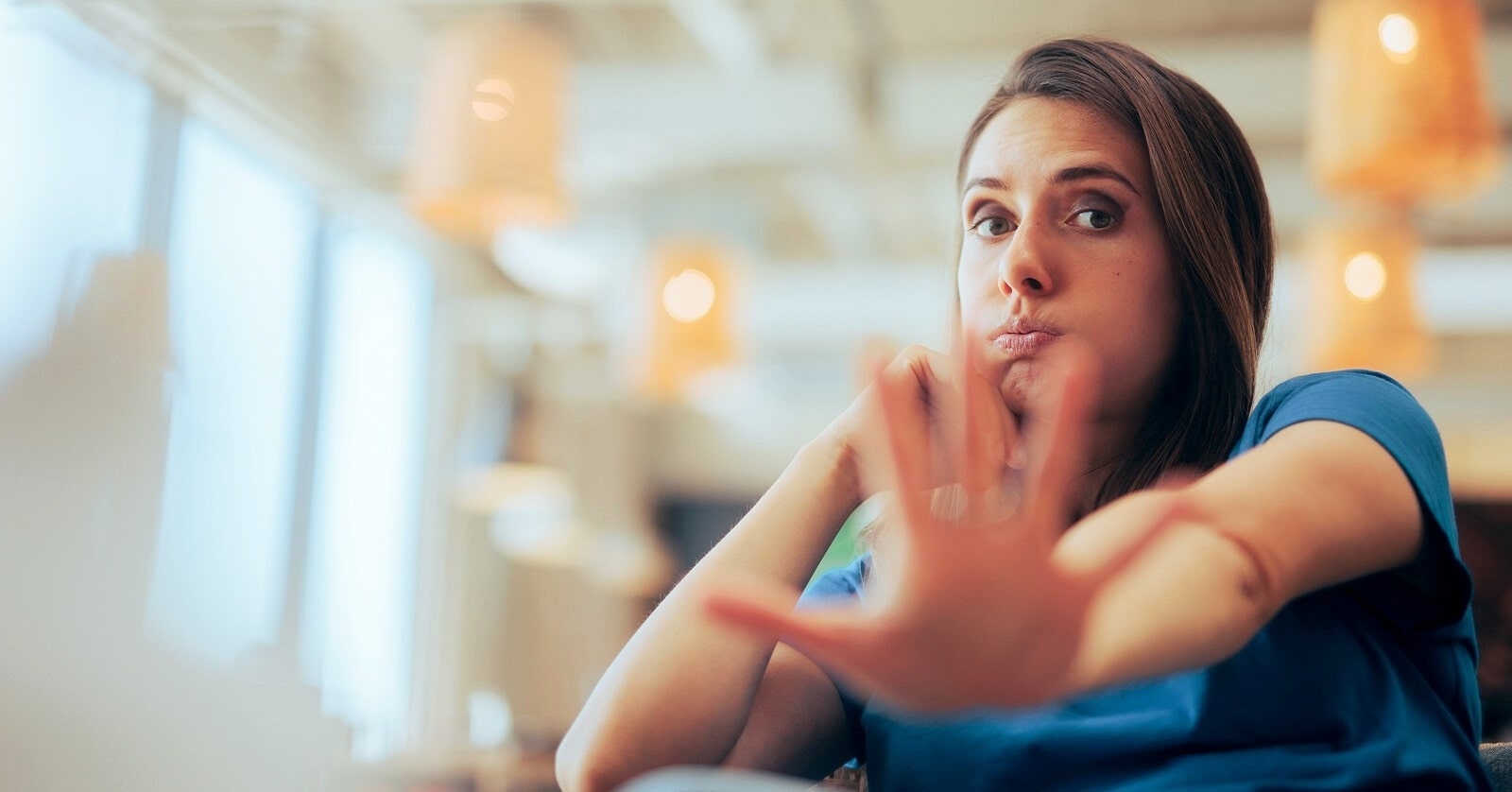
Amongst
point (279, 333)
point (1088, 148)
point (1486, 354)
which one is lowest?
point (1088, 148)

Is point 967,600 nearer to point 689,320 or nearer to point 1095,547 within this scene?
point 1095,547

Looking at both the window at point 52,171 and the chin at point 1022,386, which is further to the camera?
the window at point 52,171

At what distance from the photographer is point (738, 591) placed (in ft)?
2.14

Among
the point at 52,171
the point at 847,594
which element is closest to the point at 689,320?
the point at 52,171

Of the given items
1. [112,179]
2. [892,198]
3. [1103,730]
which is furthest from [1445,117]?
[892,198]

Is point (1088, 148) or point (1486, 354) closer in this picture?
point (1088, 148)

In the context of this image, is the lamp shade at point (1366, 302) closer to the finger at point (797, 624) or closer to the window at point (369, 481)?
the window at point (369, 481)

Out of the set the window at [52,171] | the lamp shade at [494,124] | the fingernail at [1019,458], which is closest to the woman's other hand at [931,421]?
the fingernail at [1019,458]

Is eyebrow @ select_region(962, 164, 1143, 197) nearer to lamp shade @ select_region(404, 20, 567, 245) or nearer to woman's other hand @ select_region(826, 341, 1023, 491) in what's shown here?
woman's other hand @ select_region(826, 341, 1023, 491)

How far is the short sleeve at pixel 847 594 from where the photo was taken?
1228 mm

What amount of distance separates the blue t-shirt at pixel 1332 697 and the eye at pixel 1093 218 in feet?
Answer: 0.74

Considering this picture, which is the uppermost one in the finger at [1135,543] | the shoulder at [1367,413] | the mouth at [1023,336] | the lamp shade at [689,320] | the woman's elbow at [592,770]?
the lamp shade at [689,320]

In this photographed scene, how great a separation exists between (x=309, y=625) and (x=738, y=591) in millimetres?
6365

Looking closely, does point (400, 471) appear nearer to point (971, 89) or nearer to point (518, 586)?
point (518, 586)
